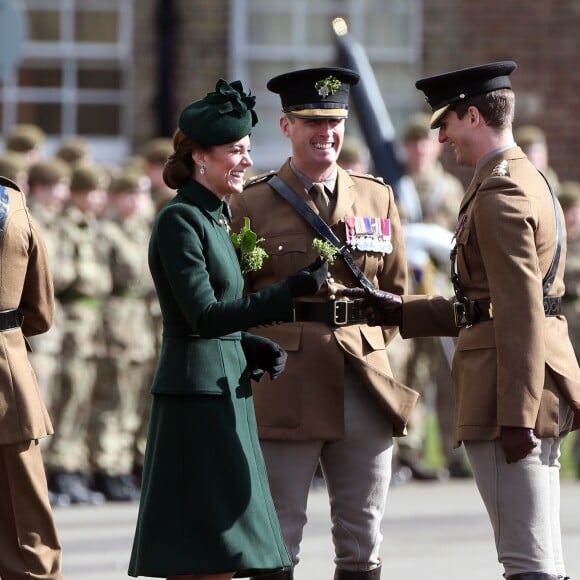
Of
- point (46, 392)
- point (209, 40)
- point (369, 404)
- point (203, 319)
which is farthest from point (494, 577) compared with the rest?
point (209, 40)

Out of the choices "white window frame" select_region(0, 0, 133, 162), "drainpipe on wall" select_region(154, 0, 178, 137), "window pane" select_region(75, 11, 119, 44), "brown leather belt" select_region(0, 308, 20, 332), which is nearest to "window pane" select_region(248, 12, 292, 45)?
"drainpipe on wall" select_region(154, 0, 178, 137)

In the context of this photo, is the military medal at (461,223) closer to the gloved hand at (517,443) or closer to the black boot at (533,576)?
the gloved hand at (517,443)

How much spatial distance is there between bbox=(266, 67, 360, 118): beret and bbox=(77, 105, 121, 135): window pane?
31.4ft

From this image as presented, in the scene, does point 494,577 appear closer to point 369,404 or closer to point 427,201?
point 369,404

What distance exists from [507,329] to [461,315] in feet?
1.10

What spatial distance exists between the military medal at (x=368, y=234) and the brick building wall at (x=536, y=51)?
9351 millimetres

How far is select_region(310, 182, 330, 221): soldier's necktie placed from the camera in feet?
23.2

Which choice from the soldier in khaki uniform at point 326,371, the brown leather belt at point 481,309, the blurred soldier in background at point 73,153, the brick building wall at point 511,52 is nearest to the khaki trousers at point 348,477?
the soldier in khaki uniform at point 326,371

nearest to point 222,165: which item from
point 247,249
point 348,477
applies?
point 247,249

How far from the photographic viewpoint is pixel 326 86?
6996mm

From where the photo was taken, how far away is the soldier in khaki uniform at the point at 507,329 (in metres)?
6.30

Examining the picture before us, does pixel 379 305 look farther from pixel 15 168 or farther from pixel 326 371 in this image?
pixel 15 168

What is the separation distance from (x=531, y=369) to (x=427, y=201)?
7.20 meters

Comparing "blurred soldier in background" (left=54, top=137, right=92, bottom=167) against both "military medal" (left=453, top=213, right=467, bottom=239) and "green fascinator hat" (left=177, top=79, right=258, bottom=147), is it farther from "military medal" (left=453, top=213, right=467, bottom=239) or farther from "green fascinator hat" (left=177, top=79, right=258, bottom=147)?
"green fascinator hat" (left=177, top=79, right=258, bottom=147)
